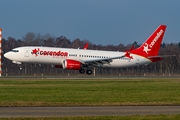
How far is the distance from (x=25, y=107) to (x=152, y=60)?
4118cm

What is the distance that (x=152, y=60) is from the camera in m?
61.5

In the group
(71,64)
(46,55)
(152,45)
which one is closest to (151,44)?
(152,45)

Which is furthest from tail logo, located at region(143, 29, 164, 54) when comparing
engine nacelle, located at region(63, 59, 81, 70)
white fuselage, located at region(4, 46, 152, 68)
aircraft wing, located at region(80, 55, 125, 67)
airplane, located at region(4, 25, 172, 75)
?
engine nacelle, located at region(63, 59, 81, 70)

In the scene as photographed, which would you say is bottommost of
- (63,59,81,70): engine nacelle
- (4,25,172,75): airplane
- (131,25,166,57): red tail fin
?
(63,59,81,70): engine nacelle

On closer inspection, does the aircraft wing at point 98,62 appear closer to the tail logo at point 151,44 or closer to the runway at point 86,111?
the tail logo at point 151,44

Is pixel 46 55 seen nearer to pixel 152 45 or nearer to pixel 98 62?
pixel 98 62

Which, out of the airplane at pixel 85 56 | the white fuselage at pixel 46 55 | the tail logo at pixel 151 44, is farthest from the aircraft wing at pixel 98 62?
the tail logo at pixel 151 44

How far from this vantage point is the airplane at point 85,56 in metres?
55.4

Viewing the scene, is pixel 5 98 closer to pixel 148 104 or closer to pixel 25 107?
pixel 25 107

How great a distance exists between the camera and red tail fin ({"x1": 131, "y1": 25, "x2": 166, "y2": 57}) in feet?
201

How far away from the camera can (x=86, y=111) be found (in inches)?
792

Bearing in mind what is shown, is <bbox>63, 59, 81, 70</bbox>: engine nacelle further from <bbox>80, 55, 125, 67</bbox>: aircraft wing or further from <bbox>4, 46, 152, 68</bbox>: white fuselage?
<bbox>80, 55, 125, 67</bbox>: aircraft wing

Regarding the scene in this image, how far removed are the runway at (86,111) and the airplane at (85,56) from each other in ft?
111

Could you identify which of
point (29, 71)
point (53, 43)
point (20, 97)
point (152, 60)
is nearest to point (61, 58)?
point (152, 60)
